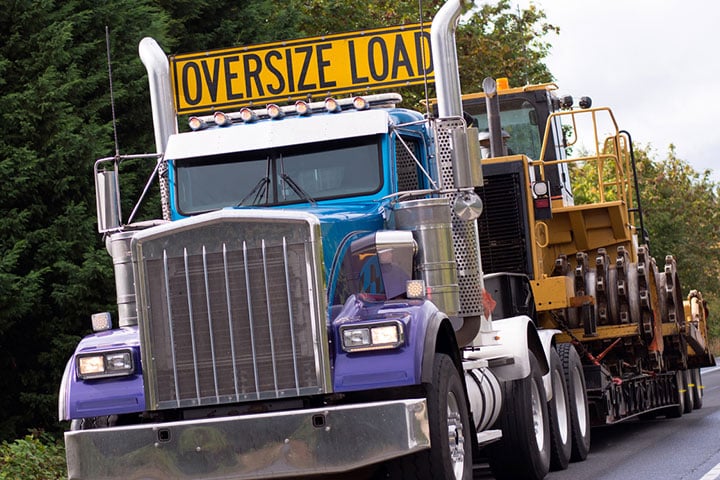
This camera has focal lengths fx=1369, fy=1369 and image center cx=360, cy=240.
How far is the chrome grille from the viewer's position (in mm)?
8477

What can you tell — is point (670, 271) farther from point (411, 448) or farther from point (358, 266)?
point (411, 448)

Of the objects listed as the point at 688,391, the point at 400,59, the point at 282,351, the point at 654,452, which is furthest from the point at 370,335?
the point at 688,391

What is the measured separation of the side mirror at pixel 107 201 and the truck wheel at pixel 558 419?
4803 mm

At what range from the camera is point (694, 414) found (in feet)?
65.4

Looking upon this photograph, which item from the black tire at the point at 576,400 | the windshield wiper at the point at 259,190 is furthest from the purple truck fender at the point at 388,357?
the black tire at the point at 576,400

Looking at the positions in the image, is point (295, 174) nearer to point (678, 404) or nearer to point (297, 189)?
point (297, 189)

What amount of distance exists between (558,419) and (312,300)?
541cm

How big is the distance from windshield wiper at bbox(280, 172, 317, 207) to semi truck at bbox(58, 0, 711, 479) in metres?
0.02

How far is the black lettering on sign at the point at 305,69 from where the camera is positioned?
12391 mm

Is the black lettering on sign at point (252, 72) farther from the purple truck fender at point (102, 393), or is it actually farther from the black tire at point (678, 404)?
the black tire at point (678, 404)

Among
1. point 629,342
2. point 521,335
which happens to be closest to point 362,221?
point 521,335

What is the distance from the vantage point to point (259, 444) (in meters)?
8.20

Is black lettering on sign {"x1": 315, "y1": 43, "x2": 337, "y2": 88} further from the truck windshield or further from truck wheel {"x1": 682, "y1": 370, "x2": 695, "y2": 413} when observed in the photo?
truck wheel {"x1": 682, "y1": 370, "x2": 695, "y2": 413}

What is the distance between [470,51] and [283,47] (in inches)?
855
